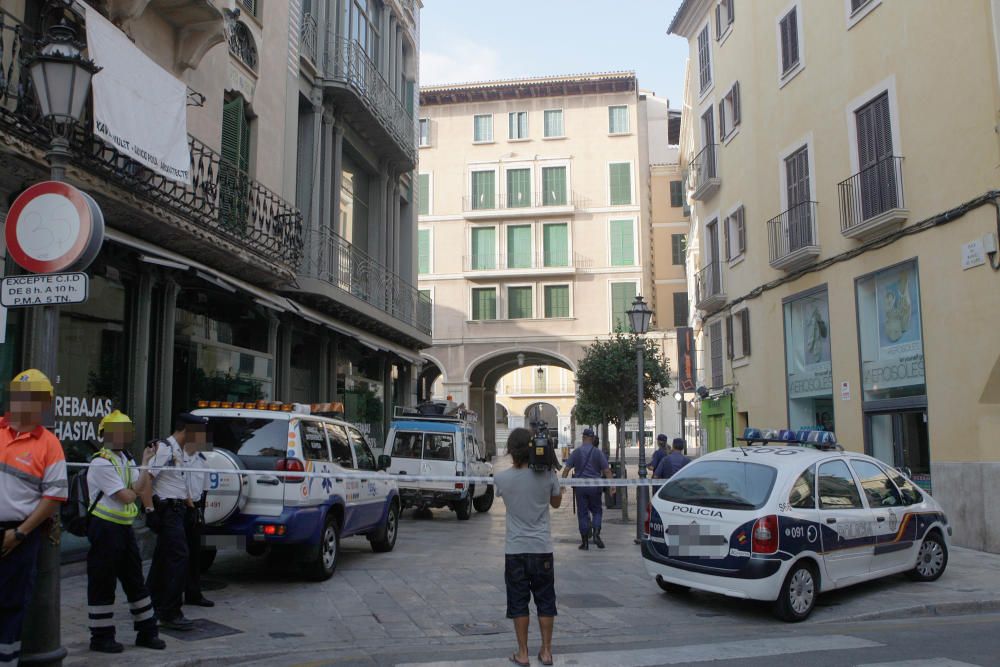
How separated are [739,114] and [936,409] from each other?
11.5m

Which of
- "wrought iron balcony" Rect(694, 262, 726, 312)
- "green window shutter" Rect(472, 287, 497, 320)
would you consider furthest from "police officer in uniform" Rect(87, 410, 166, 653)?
"green window shutter" Rect(472, 287, 497, 320)

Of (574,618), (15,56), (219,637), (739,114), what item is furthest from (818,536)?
(739,114)

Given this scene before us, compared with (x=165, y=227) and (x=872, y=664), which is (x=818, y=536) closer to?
(x=872, y=664)

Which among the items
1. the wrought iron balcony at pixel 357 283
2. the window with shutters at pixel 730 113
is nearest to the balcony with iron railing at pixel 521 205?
the window with shutters at pixel 730 113

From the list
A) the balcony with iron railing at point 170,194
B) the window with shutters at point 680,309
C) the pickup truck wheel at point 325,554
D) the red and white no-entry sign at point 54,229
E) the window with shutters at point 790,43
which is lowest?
the pickup truck wheel at point 325,554

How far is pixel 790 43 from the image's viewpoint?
62.9 feet

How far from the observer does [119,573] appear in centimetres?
631

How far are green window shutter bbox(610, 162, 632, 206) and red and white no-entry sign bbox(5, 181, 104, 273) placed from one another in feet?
119

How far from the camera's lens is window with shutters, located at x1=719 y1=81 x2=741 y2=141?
2281cm

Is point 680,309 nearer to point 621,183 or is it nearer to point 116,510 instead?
point 621,183

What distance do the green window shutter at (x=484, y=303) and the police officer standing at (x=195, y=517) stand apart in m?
32.8

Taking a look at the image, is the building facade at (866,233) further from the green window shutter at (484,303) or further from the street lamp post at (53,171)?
the green window shutter at (484,303)

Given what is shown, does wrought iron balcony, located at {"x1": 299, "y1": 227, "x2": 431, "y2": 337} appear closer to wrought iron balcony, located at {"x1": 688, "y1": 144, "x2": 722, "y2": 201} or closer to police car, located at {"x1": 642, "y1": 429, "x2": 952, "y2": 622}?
wrought iron balcony, located at {"x1": 688, "y1": 144, "x2": 722, "y2": 201}

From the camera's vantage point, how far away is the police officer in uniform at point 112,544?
621cm
